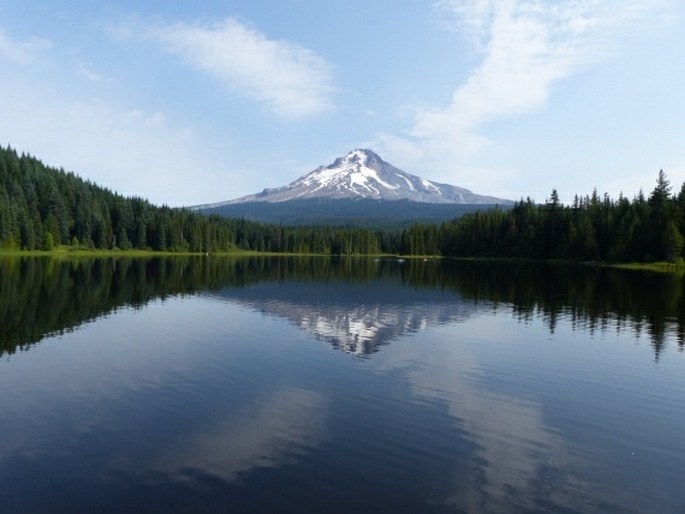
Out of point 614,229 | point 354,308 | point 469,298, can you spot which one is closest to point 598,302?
point 469,298

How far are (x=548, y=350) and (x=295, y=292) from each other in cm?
4363

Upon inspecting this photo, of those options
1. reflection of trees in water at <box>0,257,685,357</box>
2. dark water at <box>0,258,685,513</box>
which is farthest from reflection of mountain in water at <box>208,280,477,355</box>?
reflection of trees in water at <box>0,257,685,357</box>

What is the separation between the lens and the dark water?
49.9 feet

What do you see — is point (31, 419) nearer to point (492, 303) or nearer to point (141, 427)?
point (141, 427)

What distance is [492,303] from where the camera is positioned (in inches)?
2501

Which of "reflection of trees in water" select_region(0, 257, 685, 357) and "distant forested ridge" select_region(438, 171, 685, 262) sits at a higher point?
"distant forested ridge" select_region(438, 171, 685, 262)

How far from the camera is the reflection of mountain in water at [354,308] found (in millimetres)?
42188

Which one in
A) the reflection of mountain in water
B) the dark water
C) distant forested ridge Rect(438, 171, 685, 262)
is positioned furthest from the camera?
distant forested ridge Rect(438, 171, 685, 262)

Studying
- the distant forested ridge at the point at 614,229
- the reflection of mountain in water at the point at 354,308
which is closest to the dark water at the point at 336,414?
the reflection of mountain in water at the point at 354,308

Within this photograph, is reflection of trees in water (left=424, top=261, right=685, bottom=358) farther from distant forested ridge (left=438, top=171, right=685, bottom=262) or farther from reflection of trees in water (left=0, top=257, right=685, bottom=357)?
distant forested ridge (left=438, top=171, right=685, bottom=262)

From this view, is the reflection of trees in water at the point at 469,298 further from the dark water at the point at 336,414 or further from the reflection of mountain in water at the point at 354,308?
the reflection of mountain in water at the point at 354,308

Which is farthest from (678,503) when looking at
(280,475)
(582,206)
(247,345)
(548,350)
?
(582,206)

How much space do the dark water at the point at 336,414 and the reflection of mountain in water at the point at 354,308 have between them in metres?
0.60

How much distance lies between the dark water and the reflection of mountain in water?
60 centimetres
